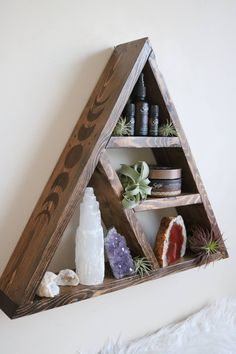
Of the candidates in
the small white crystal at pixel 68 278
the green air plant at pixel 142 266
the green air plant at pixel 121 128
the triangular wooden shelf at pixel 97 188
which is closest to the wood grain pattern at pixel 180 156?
the triangular wooden shelf at pixel 97 188

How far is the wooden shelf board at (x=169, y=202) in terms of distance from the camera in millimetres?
959

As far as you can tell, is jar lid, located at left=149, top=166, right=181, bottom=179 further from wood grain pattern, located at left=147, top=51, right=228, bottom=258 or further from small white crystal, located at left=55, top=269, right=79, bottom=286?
small white crystal, located at left=55, top=269, right=79, bottom=286

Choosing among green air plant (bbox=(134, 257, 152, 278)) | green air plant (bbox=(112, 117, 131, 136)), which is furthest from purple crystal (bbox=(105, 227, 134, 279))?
green air plant (bbox=(112, 117, 131, 136))

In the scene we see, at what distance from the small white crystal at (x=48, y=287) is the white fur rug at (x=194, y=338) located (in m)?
0.36

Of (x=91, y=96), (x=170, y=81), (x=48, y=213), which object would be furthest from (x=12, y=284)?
(x=170, y=81)

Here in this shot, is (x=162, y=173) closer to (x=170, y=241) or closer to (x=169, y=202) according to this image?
(x=169, y=202)

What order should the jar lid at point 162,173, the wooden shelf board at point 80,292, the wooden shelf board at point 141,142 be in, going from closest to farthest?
the wooden shelf board at point 80,292 < the wooden shelf board at point 141,142 < the jar lid at point 162,173

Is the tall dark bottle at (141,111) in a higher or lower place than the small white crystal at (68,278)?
higher

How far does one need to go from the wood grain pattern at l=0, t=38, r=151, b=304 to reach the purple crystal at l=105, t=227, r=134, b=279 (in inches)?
6.1

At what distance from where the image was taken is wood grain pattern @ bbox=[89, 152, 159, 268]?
2.98 feet

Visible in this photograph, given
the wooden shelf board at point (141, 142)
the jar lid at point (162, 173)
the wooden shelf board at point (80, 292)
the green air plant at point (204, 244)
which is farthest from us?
the green air plant at point (204, 244)

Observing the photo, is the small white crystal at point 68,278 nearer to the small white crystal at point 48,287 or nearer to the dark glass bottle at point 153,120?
the small white crystal at point 48,287

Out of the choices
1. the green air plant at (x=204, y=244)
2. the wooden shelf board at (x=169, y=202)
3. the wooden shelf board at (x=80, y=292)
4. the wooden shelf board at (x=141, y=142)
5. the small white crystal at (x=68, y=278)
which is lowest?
the wooden shelf board at (x=80, y=292)

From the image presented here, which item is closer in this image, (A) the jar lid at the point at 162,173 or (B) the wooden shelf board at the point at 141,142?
(B) the wooden shelf board at the point at 141,142
